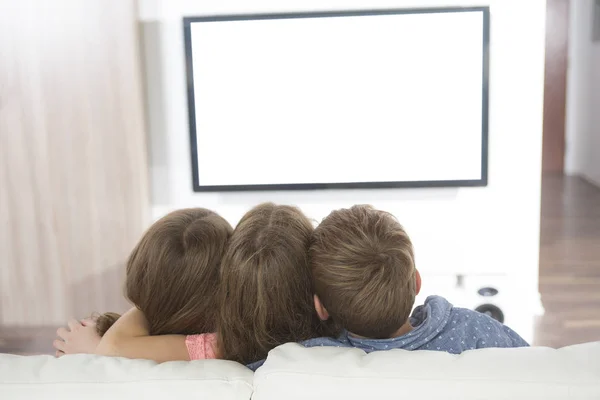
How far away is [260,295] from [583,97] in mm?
7566

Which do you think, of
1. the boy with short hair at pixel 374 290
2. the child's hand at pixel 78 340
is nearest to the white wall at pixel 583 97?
the boy with short hair at pixel 374 290

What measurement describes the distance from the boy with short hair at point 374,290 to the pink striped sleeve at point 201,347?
0.24 meters

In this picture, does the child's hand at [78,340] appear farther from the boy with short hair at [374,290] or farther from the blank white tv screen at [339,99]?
the blank white tv screen at [339,99]

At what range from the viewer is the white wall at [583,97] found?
746cm

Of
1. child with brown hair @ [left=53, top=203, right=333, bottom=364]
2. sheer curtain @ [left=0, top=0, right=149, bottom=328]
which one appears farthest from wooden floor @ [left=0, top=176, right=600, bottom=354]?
child with brown hair @ [left=53, top=203, right=333, bottom=364]

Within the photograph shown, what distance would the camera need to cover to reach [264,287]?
127 centimetres

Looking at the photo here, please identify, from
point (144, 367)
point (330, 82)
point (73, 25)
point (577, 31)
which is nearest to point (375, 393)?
point (144, 367)

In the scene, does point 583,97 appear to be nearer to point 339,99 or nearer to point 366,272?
point 339,99

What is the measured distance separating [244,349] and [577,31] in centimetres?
783

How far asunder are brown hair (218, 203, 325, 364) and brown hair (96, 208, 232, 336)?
9cm

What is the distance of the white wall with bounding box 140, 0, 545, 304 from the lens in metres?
3.22

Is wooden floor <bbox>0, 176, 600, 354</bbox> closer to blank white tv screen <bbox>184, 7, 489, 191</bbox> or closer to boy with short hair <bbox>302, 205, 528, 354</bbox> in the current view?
blank white tv screen <bbox>184, 7, 489, 191</bbox>

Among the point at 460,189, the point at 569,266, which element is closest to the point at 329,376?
the point at 460,189

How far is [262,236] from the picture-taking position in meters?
1.29
